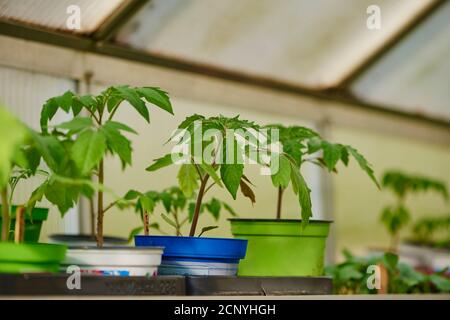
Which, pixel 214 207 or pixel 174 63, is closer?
pixel 214 207

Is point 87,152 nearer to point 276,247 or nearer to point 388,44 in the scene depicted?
point 276,247

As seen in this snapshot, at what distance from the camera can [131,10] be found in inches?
77.2

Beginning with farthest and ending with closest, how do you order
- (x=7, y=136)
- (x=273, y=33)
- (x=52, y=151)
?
(x=273, y=33) < (x=52, y=151) < (x=7, y=136)

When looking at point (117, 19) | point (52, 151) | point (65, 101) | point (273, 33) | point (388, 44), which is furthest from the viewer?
point (388, 44)

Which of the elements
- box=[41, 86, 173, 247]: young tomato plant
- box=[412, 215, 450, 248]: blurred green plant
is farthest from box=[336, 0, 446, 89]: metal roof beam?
box=[41, 86, 173, 247]: young tomato plant

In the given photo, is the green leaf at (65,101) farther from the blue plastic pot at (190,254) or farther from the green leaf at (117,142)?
the blue plastic pot at (190,254)

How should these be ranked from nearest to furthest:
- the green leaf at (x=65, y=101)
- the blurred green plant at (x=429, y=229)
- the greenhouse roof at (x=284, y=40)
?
the green leaf at (x=65, y=101), the greenhouse roof at (x=284, y=40), the blurred green plant at (x=429, y=229)

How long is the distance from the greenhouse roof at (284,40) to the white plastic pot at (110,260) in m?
0.65

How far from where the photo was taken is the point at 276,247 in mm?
1557

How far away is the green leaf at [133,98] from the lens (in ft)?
4.18

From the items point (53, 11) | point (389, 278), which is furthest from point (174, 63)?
point (389, 278)

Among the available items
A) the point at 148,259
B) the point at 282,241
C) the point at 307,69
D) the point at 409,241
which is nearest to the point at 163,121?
the point at 282,241

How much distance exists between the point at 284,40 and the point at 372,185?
2.63 ft

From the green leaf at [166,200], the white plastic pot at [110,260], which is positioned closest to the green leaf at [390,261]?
the green leaf at [166,200]
